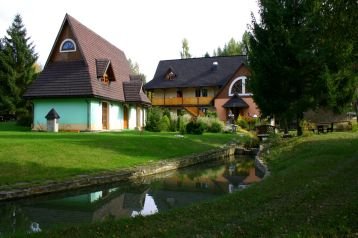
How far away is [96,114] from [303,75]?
15771 mm

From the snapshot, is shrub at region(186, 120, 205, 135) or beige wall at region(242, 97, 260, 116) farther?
beige wall at region(242, 97, 260, 116)

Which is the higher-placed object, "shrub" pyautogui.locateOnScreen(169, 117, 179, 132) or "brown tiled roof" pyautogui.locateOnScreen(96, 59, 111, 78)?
"brown tiled roof" pyautogui.locateOnScreen(96, 59, 111, 78)

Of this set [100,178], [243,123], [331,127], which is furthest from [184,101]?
[100,178]

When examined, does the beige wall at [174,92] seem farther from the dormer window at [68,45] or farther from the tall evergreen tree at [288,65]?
the tall evergreen tree at [288,65]

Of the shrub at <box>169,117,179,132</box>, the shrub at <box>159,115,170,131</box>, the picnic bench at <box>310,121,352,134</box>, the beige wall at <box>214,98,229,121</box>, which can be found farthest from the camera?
the beige wall at <box>214,98,229,121</box>

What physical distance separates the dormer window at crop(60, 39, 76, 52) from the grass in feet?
80.6

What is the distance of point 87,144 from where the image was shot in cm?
1912

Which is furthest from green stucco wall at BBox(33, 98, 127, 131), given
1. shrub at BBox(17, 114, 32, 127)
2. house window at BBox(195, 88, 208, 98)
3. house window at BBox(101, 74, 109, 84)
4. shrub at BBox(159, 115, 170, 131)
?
house window at BBox(195, 88, 208, 98)

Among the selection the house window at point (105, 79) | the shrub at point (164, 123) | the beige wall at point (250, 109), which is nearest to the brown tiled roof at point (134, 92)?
the house window at point (105, 79)

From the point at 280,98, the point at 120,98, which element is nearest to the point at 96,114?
the point at 120,98

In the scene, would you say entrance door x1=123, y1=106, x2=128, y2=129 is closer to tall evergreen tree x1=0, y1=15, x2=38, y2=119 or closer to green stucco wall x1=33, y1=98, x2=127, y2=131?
green stucco wall x1=33, y1=98, x2=127, y2=131

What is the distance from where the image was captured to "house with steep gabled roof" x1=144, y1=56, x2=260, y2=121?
4709cm

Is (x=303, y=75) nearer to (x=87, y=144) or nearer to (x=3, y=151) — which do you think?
(x=87, y=144)

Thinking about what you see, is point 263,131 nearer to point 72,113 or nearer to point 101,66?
point 101,66
